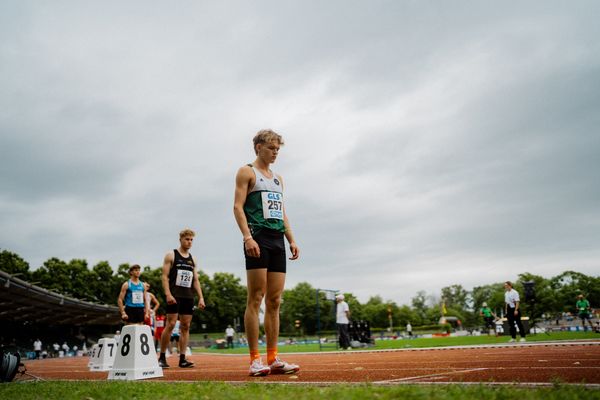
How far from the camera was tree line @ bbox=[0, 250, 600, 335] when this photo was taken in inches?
2753

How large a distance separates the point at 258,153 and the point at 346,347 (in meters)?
14.0

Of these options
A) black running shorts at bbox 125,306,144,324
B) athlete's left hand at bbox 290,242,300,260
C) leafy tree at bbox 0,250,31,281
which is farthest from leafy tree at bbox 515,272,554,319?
athlete's left hand at bbox 290,242,300,260

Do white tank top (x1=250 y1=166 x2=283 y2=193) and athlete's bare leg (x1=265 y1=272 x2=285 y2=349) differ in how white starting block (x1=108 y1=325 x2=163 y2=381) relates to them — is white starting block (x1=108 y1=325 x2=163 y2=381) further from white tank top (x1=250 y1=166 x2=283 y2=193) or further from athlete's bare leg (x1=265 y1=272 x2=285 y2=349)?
white tank top (x1=250 y1=166 x2=283 y2=193)

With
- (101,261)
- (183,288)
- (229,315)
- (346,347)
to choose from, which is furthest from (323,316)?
(183,288)

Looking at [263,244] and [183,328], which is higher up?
[263,244]

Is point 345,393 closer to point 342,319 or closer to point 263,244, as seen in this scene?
point 263,244

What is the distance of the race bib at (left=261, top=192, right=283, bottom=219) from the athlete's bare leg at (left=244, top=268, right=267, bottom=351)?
0.62 m

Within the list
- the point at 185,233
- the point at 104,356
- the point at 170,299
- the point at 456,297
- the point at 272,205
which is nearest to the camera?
the point at 272,205

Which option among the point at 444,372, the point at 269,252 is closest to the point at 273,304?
the point at 269,252

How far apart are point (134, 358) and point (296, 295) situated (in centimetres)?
11180

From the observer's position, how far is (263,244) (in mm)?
4926

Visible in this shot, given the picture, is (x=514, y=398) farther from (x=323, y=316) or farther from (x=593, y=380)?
(x=323, y=316)

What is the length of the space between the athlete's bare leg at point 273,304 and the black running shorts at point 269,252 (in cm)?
9

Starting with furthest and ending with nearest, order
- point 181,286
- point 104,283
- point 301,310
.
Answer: point 301,310, point 104,283, point 181,286
